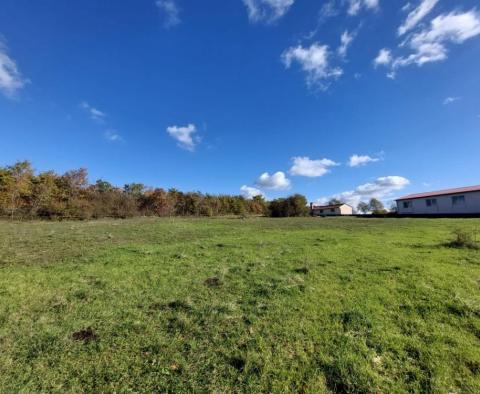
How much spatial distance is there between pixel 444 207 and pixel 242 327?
43.4m

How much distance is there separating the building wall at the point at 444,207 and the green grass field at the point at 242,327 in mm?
33203

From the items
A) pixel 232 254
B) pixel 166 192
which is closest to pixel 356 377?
pixel 232 254

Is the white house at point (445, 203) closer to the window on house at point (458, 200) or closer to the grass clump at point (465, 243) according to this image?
the window on house at point (458, 200)

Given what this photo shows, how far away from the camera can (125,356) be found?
10.6 feet

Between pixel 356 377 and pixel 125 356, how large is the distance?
2.98 metres

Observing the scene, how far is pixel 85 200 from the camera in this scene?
122 feet

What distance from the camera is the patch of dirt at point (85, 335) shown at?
3609 mm

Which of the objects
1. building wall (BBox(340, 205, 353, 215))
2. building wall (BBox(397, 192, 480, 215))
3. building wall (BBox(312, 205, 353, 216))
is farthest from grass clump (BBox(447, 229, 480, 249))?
building wall (BBox(340, 205, 353, 215))

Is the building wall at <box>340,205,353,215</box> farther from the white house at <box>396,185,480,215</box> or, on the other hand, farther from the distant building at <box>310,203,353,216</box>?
the white house at <box>396,185,480,215</box>

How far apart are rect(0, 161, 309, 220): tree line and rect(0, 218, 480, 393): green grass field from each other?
32982 mm

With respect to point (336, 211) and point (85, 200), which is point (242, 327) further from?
point (336, 211)

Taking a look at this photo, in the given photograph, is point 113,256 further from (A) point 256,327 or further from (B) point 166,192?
(B) point 166,192

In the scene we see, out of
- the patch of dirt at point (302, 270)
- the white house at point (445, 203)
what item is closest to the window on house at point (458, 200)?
the white house at point (445, 203)

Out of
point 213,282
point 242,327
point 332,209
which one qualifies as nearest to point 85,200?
point 213,282
